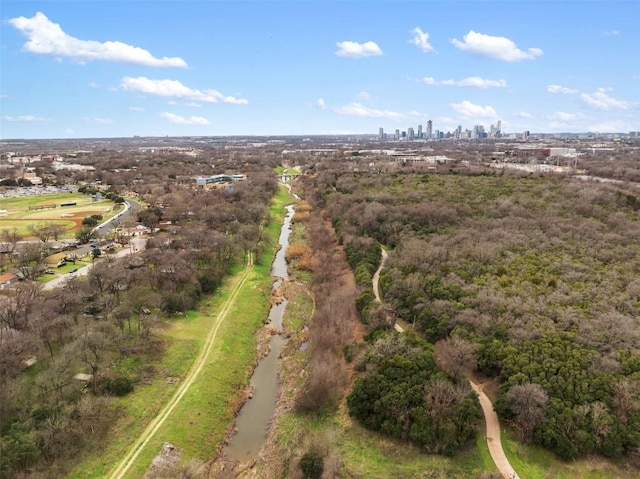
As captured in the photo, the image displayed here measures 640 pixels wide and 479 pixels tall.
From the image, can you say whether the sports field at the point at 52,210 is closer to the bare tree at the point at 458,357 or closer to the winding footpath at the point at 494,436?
the bare tree at the point at 458,357

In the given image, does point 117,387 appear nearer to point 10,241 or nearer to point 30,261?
point 30,261

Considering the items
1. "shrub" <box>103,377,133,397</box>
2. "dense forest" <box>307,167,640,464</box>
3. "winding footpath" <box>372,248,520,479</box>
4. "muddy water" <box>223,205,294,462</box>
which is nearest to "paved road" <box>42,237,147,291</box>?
"shrub" <box>103,377,133,397</box>

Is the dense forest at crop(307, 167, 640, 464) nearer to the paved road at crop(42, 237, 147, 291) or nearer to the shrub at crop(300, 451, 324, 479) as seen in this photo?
the shrub at crop(300, 451, 324, 479)

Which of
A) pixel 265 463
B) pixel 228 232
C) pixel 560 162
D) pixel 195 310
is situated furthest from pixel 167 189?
pixel 560 162

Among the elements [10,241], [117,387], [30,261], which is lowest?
[117,387]

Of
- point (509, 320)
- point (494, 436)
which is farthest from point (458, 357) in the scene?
point (509, 320)

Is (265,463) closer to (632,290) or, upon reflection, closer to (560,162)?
(632,290)
